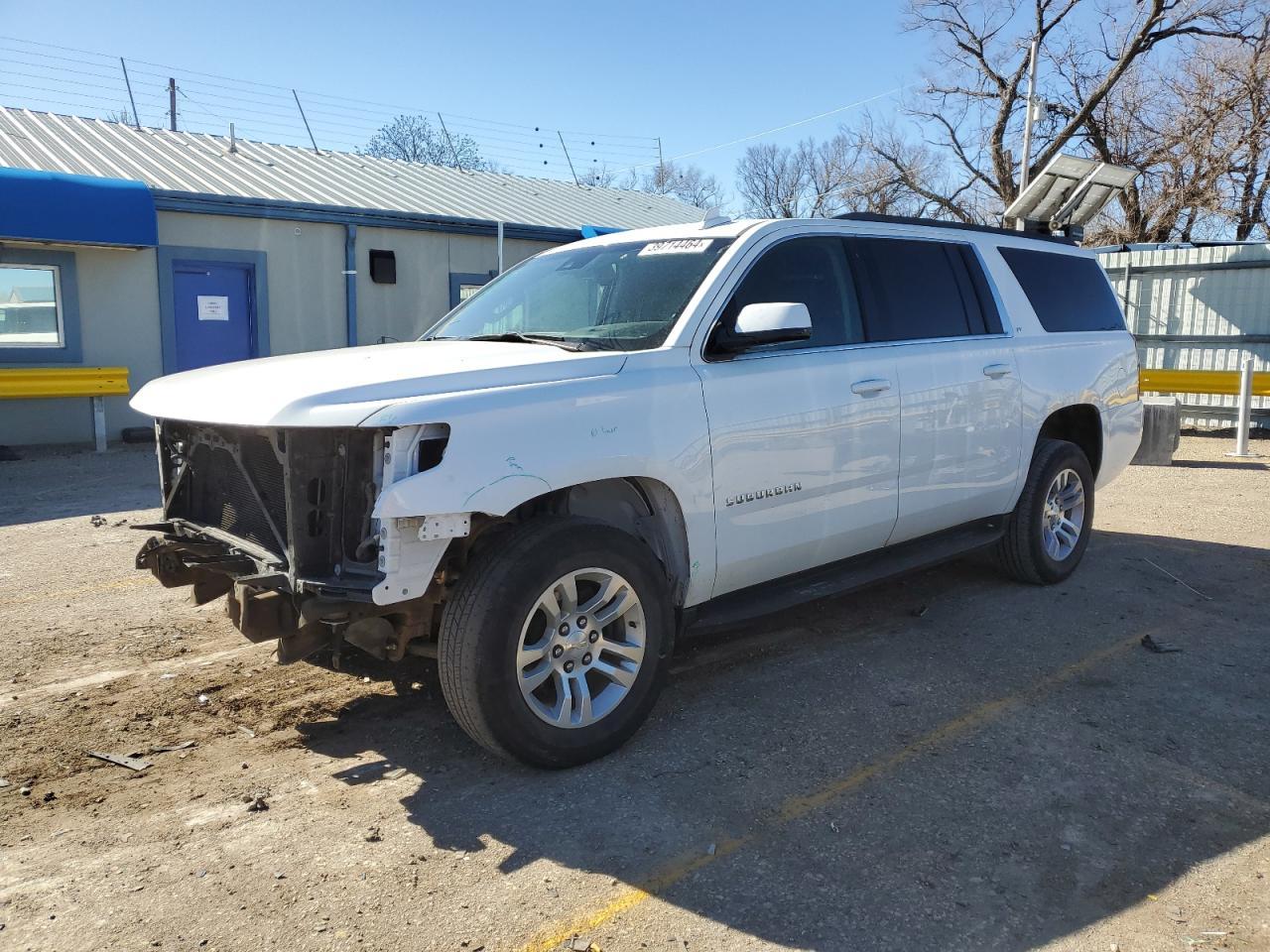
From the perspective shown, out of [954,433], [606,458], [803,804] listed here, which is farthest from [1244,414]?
[606,458]

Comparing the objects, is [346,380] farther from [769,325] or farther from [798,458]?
[798,458]

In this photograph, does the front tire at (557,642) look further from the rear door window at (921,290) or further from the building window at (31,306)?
the building window at (31,306)

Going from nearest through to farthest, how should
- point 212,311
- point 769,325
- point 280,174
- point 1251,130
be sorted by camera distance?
1. point 769,325
2. point 212,311
3. point 280,174
4. point 1251,130

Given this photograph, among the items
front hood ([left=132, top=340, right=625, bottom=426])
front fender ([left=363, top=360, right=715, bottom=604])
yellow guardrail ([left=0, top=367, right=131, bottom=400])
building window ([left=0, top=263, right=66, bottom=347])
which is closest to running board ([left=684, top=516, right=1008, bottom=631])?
front fender ([left=363, top=360, right=715, bottom=604])

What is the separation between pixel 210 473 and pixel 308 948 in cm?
204

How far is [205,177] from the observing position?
14430 mm

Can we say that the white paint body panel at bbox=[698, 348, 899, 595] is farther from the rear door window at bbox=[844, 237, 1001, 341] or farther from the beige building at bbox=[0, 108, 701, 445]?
the beige building at bbox=[0, 108, 701, 445]

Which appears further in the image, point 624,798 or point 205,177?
point 205,177

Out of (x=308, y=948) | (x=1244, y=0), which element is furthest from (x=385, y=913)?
(x=1244, y=0)

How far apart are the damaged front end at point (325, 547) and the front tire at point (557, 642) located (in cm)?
23

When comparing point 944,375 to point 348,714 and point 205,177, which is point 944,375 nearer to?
point 348,714

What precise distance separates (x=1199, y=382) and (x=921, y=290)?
34.9 feet

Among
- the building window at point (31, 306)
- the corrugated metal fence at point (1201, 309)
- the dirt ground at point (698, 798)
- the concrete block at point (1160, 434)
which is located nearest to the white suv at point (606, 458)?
the dirt ground at point (698, 798)

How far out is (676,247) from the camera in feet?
15.0
